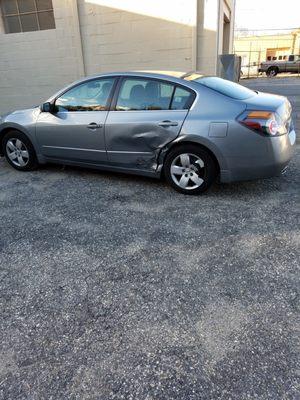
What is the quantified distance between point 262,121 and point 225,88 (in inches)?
32.9

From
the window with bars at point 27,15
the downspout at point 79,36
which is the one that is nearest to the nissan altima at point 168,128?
the downspout at point 79,36

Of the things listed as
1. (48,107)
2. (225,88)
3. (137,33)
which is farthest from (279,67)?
(48,107)

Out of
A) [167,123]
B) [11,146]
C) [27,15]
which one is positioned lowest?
[11,146]

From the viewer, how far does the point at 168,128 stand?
4090mm

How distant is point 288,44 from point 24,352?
169 ft

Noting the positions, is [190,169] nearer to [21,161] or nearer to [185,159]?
[185,159]

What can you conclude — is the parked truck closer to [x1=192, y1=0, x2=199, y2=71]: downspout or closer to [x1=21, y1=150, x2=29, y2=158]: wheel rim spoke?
[x1=192, y1=0, x2=199, y2=71]: downspout

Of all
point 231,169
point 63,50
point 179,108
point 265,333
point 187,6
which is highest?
point 187,6

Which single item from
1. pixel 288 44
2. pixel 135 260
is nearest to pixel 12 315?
pixel 135 260

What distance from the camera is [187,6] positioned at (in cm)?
856

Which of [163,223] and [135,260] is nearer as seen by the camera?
[135,260]

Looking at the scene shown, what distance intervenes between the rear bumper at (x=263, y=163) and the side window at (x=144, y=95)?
1.11m

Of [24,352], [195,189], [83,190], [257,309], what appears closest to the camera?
[24,352]

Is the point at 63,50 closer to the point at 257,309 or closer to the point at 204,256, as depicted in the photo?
the point at 204,256
